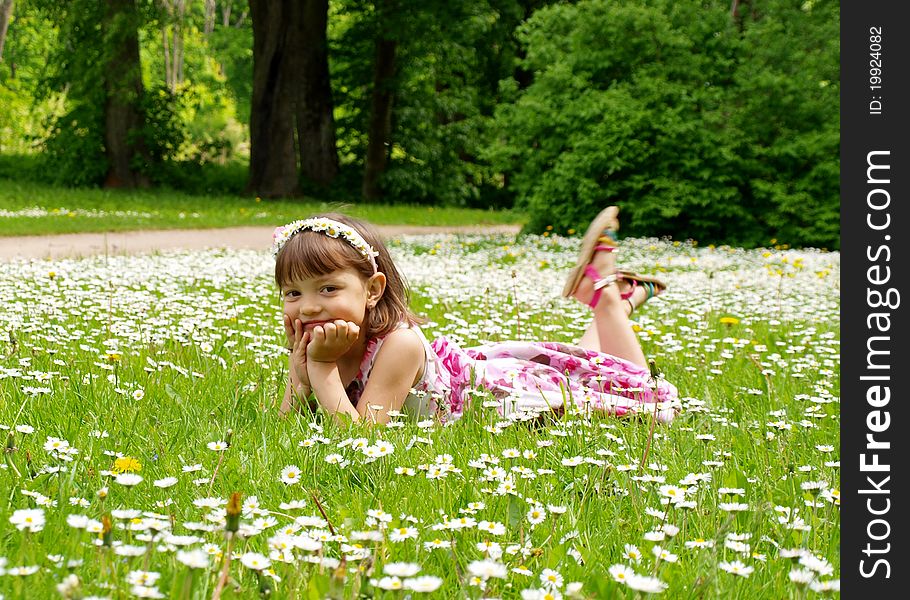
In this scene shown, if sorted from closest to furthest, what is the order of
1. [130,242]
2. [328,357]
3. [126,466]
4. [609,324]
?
[126,466], [328,357], [609,324], [130,242]

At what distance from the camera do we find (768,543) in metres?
2.23

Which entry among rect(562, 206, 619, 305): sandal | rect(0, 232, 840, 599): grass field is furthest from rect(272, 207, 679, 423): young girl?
rect(562, 206, 619, 305): sandal

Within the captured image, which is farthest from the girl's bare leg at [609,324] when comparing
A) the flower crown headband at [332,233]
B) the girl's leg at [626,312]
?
the flower crown headband at [332,233]

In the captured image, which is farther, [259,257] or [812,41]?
[812,41]

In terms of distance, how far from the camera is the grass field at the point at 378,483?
1766mm

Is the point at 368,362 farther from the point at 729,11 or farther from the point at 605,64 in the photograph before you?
the point at 729,11

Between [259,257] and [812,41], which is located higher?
[812,41]

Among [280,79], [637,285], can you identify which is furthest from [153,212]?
[637,285]

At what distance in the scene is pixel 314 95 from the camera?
78.1 ft

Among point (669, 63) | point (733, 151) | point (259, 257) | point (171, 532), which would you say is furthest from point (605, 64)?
point (171, 532)

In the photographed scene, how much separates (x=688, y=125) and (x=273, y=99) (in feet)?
38.4

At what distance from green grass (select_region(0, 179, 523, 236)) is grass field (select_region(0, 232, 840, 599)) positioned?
902cm

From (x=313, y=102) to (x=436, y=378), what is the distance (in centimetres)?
2106
